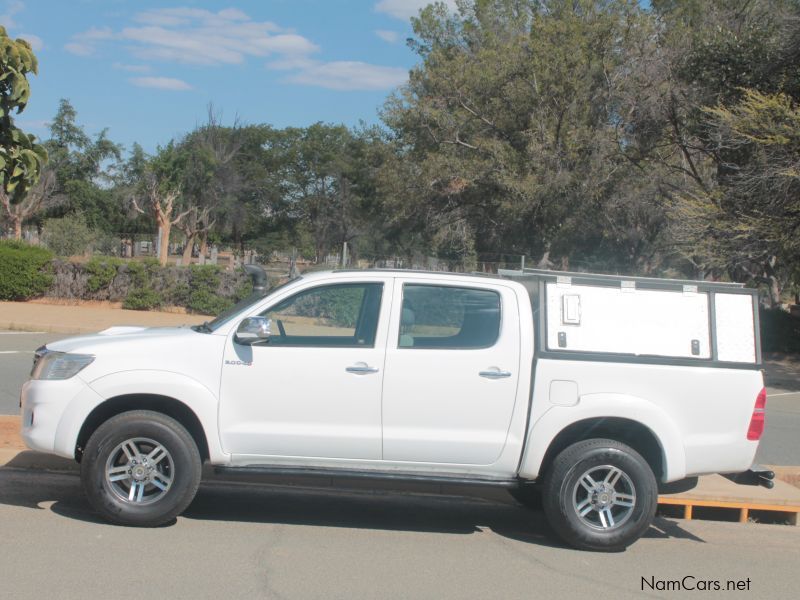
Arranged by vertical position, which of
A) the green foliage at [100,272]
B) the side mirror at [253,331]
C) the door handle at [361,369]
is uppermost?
the green foliage at [100,272]

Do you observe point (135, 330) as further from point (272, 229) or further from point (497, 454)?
point (272, 229)

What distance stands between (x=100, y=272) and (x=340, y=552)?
928 inches

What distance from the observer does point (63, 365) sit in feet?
19.8

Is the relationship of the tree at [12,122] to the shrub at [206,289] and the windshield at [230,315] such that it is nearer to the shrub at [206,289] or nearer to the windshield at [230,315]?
the windshield at [230,315]

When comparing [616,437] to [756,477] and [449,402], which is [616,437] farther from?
[449,402]

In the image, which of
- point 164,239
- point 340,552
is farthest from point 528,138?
point 340,552

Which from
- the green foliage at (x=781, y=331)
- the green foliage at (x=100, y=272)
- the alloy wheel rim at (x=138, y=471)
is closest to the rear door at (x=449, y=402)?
the alloy wheel rim at (x=138, y=471)

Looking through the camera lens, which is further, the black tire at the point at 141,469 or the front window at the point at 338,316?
the front window at the point at 338,316

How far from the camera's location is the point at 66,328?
2134 centimetres

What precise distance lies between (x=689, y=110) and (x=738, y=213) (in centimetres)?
476

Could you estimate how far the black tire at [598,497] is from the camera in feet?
20.0

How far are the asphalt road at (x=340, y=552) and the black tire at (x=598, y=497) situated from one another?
0.55 ft

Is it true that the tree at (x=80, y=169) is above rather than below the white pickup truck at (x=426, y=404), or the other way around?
above

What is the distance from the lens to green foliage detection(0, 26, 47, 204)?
8547 mm
